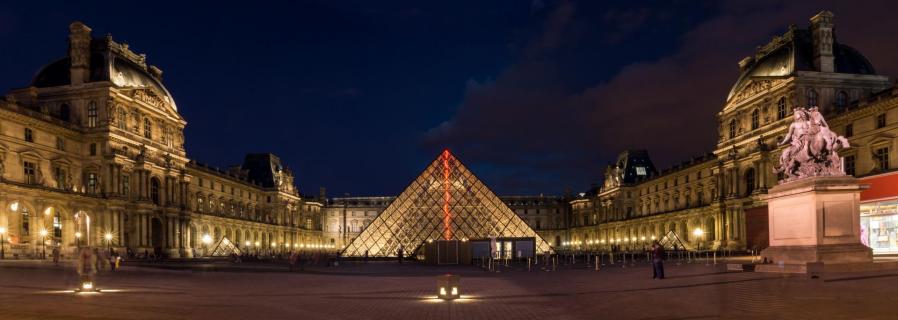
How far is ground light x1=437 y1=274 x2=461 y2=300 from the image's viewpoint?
11.6 metres

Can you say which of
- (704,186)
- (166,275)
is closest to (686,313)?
(166,275)

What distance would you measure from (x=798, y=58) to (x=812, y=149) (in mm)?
25590

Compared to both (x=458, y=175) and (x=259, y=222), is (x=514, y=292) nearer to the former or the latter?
(x=458, y=175)

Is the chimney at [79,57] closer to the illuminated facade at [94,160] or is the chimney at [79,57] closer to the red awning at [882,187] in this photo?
the illuminated facade at [94,160]

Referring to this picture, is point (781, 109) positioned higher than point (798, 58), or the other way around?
point (798, 58)

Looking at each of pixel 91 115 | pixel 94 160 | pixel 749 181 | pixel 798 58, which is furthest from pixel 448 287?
pixel 749 181

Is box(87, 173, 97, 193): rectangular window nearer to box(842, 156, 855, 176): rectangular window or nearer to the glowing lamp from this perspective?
the glowing lamp

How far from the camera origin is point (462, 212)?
123ft

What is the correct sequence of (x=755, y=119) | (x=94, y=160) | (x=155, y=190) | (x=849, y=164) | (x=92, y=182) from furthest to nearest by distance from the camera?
(x=155, y=190) → (x=755, y=119) → (x=92, y=182) → (x=94, y=160) → (x=849, y=164)

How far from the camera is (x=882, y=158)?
29.9 m

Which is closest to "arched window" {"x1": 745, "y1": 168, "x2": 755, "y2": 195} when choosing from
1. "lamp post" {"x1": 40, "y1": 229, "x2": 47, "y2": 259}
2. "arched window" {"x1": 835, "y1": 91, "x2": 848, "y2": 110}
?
"arched window" {"x1": 835, "y1": 91, "x2": 848, "y2": 110}

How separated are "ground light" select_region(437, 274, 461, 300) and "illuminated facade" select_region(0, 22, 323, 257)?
20981 mm

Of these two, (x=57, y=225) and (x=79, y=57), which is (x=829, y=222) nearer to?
(x=57, y=225)

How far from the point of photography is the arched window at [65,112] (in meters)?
35.2
